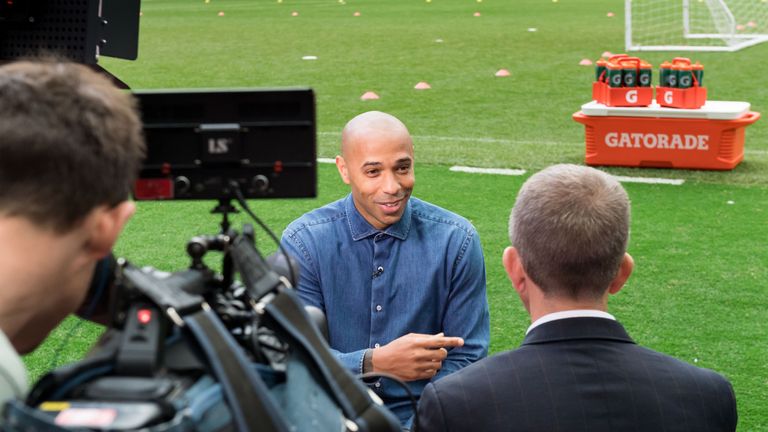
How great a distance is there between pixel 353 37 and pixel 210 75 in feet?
12.7

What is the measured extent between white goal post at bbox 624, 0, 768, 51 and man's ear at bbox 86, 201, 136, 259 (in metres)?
13.4

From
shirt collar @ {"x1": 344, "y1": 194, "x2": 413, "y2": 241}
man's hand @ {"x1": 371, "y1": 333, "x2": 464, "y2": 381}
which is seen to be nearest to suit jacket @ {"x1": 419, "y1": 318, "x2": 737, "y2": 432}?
man's hand @ {"x1": 371, "y1": 333, "x2": 464, "y2": 381}

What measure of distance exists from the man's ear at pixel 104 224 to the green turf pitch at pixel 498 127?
3306 mm

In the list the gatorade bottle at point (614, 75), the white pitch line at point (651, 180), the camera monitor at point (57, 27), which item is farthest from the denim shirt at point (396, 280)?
the gatorade bottle at point (614, 75)

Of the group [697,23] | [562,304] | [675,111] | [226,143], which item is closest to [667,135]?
[675,111]

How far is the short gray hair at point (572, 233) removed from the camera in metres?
2.21

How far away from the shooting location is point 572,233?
87.0 inches

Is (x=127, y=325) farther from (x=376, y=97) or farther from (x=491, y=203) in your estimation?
(x=376, y=97)

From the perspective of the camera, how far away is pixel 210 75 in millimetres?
13898

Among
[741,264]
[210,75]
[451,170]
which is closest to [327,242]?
[741,264]

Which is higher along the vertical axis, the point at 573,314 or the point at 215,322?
the point at 215,322

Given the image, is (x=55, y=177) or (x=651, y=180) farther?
(x=651, y=180)

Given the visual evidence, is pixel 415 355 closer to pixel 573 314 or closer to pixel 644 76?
pixel 573 314

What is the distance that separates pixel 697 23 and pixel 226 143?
15938mm
